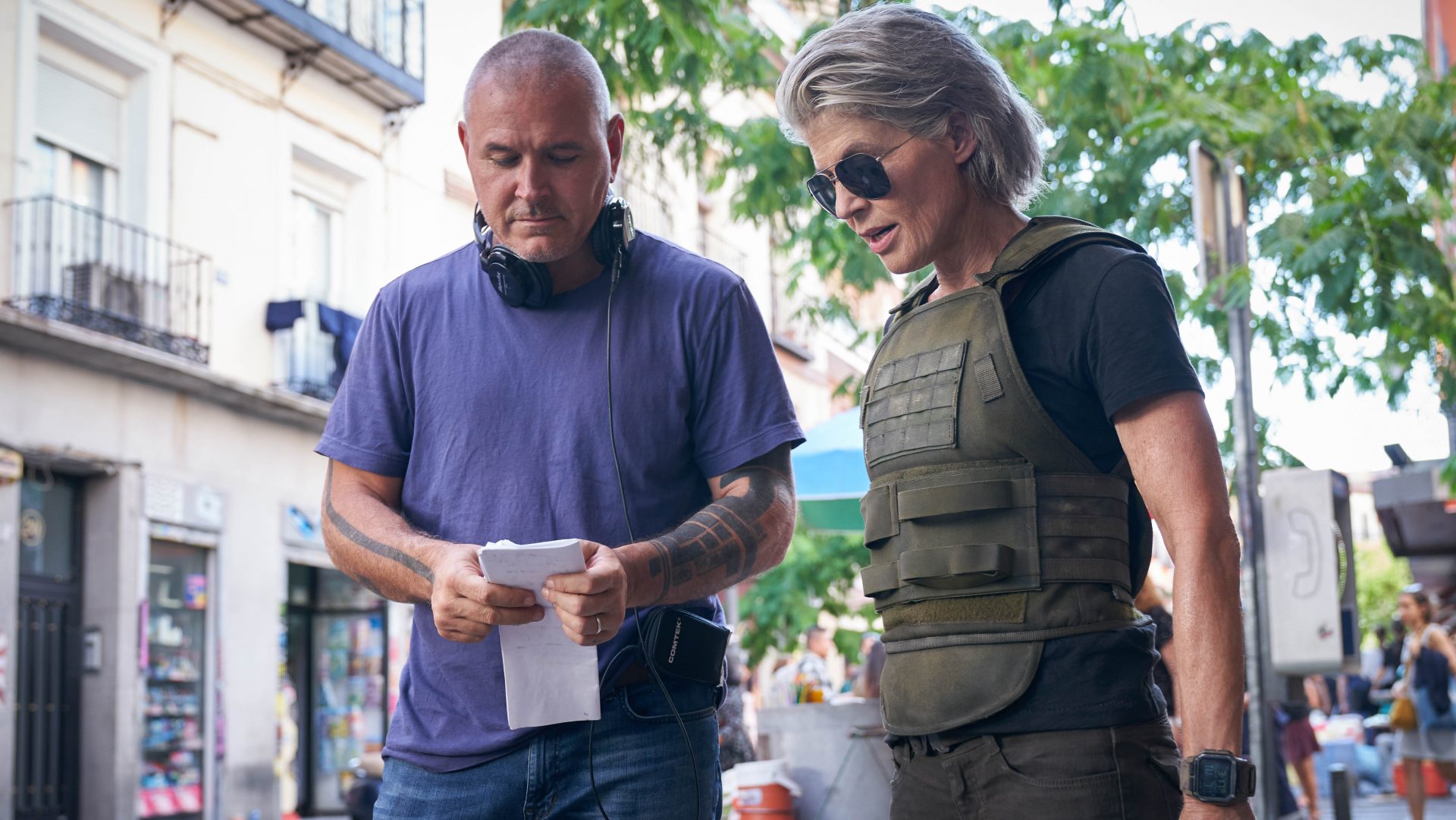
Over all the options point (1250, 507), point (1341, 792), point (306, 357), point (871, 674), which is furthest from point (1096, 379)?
point (306, 357)

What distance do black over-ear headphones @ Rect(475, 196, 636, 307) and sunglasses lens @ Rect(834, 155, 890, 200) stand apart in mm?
453

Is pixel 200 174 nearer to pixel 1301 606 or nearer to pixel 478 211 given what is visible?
pixel 1301 606

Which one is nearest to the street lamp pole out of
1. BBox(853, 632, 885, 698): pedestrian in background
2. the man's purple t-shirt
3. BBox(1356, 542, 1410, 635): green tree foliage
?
BBox(853, 632, 885, 698): pedestrian in background

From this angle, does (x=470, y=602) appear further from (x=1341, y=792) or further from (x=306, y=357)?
(x=306, y=357)

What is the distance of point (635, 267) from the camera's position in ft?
9.61

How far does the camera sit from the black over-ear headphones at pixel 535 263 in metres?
2.80

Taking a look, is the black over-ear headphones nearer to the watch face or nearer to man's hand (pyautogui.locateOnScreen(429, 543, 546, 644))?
man's hand (pyautogui.locateOnScreen(429, 543, 546, 644))

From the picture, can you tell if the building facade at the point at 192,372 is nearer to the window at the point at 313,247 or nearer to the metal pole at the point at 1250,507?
the window at the point at 313,247

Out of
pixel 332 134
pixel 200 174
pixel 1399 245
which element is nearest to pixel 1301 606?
pixel 1399 245

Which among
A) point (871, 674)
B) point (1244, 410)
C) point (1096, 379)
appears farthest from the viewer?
point (871, 674)

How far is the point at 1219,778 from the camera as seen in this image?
211 cm

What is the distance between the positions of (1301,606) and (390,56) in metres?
13.2

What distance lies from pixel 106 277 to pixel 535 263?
1232cm

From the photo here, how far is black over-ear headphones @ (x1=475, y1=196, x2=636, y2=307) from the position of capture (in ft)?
9.20
